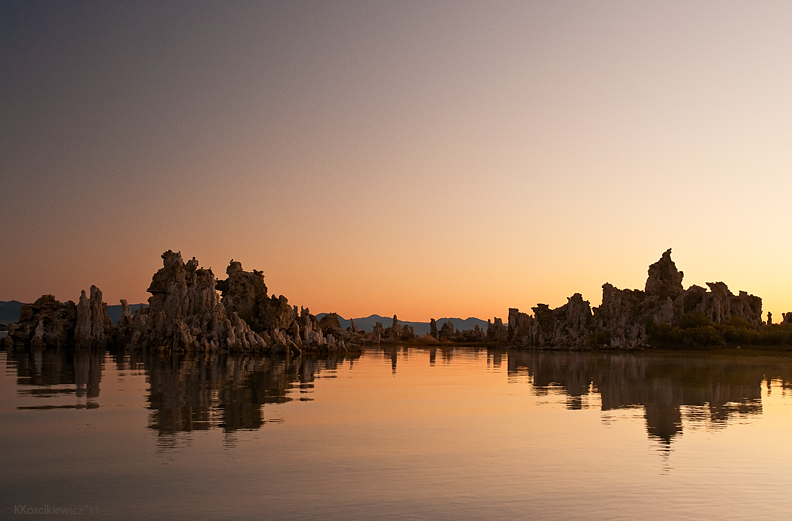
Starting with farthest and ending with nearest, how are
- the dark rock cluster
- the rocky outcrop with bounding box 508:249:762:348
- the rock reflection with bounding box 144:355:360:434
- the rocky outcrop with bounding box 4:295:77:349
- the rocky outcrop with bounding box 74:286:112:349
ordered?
1. the rocky outcrop with bounding box 508:249:762:348
2. the rocky outcrop with bounding box 74:286:112:349
3. the rocky outcrop with bounding box 4:295:77:349
4. the dark rock cluster
5. the rock reflection with bounding box 144:355:360:434

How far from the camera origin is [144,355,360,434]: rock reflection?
21531mm

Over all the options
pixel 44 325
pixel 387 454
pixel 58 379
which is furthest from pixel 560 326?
pixel 387 454

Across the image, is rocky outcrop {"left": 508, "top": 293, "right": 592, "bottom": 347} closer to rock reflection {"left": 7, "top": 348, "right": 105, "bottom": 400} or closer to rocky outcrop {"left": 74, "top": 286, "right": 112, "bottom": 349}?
rocky outcrop {"left": 74, "top": 286, "right": 112, "bottom": 349}

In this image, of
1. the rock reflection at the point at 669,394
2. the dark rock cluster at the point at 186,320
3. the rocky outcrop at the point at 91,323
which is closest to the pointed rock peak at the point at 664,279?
the dark rock cluster at the point at 186,320

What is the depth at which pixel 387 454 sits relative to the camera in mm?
17469

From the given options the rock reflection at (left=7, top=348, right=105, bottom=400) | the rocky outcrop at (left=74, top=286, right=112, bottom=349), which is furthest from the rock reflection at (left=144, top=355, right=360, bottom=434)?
the rocky outcrop at (left=74, top=286, right=112, bottom=349)

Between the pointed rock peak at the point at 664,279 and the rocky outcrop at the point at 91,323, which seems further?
the pointed rock peak at the point at 664,279

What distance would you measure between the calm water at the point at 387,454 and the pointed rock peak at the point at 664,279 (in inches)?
4383

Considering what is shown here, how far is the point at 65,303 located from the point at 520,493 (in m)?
88.5

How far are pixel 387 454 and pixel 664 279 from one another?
13802 cm

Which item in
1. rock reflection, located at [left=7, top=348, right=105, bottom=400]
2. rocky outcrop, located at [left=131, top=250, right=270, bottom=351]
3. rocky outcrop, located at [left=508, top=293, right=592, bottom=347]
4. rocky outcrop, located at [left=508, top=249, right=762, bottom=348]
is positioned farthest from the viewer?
rocky outcrop, located at [left=508, top=293, right=592, bottom=347]

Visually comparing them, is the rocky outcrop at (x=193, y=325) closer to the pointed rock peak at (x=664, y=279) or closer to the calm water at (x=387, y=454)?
the calm water at (x=387, y=454)

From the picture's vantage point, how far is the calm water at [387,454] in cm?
1251

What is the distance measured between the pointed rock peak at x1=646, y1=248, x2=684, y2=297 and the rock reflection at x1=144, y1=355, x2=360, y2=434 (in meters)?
109
